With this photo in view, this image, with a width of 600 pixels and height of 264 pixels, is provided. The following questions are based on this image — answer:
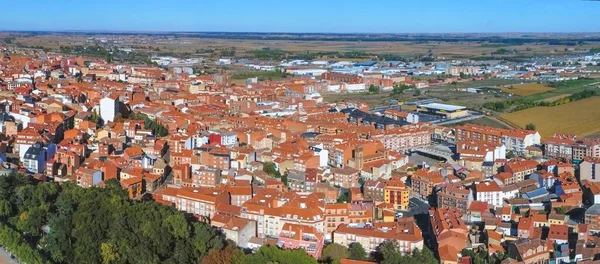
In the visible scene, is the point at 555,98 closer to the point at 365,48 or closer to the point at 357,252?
the point at 357,252

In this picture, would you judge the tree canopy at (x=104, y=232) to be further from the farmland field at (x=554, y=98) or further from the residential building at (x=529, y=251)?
the farmland field at (x=554, y=98)

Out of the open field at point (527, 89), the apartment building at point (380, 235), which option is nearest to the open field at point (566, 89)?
the open field at point (527, 89)

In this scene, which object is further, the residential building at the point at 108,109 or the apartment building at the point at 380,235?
the residential building at the point at 108,109

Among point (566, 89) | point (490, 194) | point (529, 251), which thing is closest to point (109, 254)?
point (529, 251)

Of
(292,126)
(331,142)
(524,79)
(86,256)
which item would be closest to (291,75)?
(524,79)

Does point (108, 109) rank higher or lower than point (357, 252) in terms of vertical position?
higher
